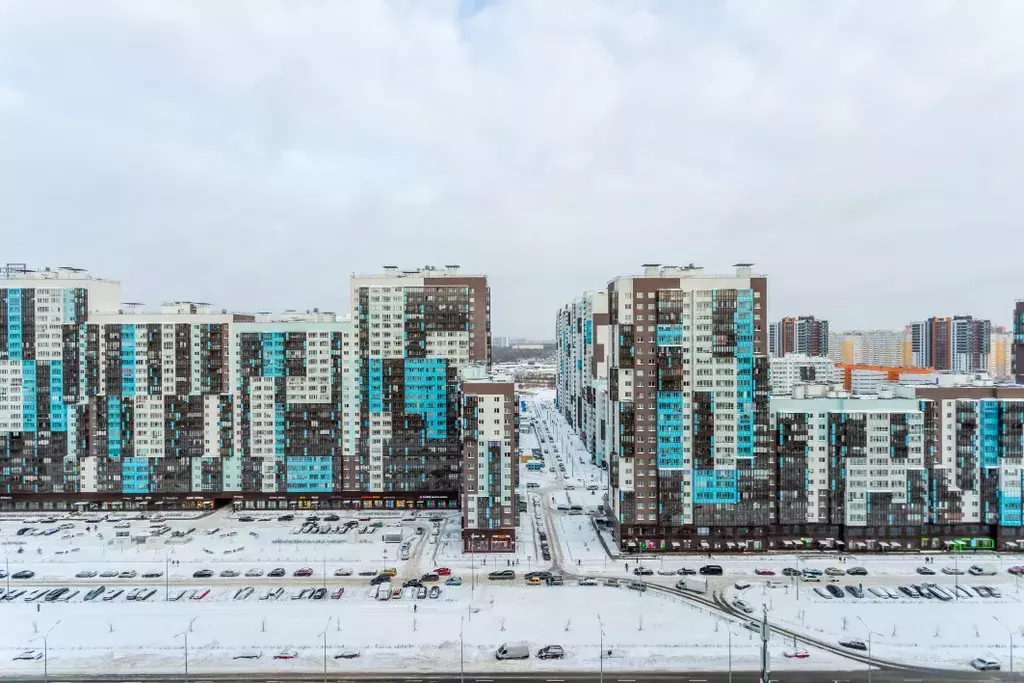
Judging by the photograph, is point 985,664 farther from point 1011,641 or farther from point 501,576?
point 501,576

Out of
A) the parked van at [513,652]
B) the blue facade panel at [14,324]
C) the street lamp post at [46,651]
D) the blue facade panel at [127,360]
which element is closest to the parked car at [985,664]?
the parked van at [513,652]

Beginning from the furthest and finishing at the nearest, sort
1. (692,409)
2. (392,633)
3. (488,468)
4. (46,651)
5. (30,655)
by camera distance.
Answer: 1. (488,468)
2. (692,409)
3. (392,633)
4. (30,655)
5. (46,651)

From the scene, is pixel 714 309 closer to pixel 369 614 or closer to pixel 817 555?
pixel 817 555

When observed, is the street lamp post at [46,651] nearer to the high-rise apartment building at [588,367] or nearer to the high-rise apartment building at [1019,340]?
the high-rise apartment building at [588,367]

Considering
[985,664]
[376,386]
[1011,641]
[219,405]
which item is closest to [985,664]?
[985,664]

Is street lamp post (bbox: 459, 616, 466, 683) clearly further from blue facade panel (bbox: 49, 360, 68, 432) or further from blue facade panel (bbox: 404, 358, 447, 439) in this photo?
blue facade panel (bbox: 49, 360, 68, 432)

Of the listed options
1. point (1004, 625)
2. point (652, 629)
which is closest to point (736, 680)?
point (652, 629)
